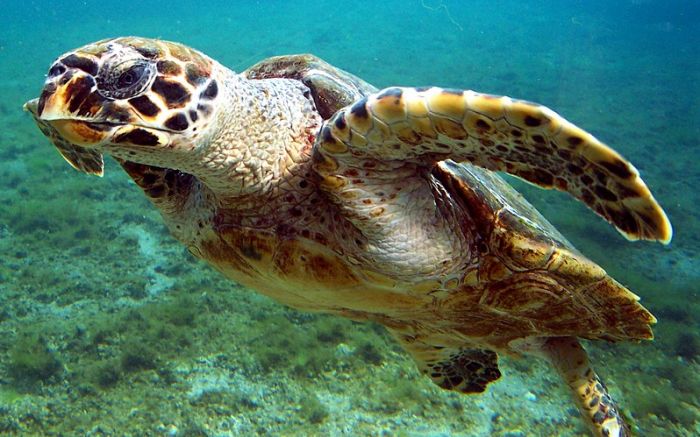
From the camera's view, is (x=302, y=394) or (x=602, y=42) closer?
(x=302, y=394)

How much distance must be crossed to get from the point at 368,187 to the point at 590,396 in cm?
203

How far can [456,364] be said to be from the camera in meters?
3.59

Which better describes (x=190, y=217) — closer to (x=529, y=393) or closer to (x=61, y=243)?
(x=529, y=393)

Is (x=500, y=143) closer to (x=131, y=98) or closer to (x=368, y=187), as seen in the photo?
(x=368, y=187)

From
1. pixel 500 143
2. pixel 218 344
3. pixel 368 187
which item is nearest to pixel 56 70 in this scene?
pixel 368 187

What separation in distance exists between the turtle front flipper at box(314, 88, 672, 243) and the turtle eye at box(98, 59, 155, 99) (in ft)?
2.09

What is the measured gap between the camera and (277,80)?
2.44 m

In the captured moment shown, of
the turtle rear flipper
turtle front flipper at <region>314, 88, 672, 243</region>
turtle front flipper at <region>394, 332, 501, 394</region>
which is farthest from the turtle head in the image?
turtle front flipper at <region>394, 332, 501, 394</region>

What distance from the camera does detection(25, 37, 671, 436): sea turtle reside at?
1561 mm

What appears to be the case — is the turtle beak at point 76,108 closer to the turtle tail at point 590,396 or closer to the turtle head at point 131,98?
the turtle head at point 131,98

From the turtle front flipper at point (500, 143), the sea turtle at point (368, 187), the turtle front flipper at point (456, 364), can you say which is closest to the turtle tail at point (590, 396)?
the sea turtle at point (368, 187)

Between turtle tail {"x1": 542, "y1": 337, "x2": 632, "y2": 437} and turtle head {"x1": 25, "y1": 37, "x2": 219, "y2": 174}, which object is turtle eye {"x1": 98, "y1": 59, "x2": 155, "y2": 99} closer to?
turtle head {"x1": 25, "y1": 37, "x2": 219, "y2": 174}

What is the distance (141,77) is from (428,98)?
0.93 m

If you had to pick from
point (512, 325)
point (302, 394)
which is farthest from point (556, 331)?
point (302, 394)
